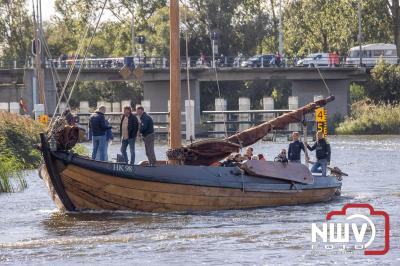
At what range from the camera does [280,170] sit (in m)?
30.4

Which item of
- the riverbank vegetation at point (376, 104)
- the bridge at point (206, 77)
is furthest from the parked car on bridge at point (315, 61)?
the riverbank vegetation at point (376, 104)

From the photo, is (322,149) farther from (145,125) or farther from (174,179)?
(174,179)

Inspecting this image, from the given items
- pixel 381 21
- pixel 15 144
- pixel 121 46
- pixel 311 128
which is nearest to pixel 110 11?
pixel 121 46

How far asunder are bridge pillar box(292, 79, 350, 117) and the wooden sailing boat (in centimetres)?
5969

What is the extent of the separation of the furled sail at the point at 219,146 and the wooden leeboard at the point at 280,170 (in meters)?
0.92

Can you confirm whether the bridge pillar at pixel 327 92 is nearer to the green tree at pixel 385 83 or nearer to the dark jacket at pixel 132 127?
the green tree at pixel 385 83

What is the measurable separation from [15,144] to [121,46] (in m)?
73.5

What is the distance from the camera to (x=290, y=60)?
9562 cm

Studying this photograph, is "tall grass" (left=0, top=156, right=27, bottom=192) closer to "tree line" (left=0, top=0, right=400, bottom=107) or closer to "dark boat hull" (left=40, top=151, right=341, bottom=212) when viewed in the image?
"dark boat hull" (left=40, top=151, right=341, bottom=212)

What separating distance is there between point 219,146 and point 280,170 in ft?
5.00

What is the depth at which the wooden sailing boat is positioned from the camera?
28.4 meters

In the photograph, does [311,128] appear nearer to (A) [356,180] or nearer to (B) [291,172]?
(A) [356,180]

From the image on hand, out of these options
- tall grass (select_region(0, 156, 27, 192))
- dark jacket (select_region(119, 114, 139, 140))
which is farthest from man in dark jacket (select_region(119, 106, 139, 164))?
tall grass (select_region(0, 156, 27, 192))

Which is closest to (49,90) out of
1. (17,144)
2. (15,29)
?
(15,29)
